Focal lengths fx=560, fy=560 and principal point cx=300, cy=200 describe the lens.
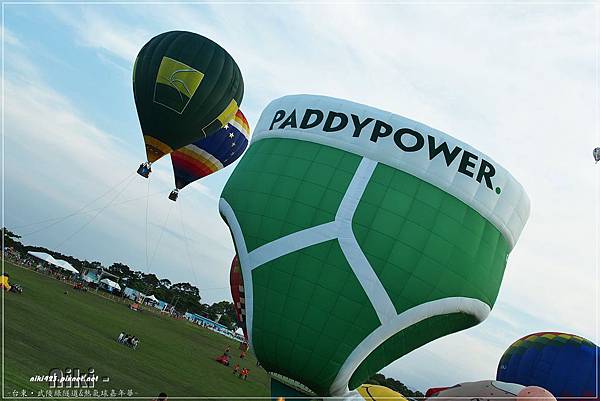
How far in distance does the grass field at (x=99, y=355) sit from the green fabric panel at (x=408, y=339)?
640cm

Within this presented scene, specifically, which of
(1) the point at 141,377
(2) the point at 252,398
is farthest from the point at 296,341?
(2) the point at 252,398

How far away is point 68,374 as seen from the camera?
43.5 feet

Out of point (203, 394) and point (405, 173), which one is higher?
point (405, 173)

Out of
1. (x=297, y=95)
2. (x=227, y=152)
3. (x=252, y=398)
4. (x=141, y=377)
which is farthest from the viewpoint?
(x=227, y=152)

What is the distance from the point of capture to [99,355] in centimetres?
1681

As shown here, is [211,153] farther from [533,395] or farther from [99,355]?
[533,395]

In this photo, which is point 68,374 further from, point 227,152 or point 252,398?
point 227,152

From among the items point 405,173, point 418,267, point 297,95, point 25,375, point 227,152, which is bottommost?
point 25,375

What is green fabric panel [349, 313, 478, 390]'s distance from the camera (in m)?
10.7

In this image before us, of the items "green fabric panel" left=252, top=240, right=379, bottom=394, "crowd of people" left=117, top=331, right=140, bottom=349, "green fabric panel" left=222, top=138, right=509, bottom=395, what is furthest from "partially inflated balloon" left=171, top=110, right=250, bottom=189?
"green fabric panel" left=252, top=240, right=379, bottom=394

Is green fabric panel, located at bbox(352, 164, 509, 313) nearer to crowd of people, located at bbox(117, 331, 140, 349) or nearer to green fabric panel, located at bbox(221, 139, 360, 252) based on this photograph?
green fabric panel, located at bbox(221, 139, 360, 252)

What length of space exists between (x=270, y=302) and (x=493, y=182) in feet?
16.5

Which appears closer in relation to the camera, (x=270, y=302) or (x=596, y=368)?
(x=270, y=302)

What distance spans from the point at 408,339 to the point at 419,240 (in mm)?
1993
